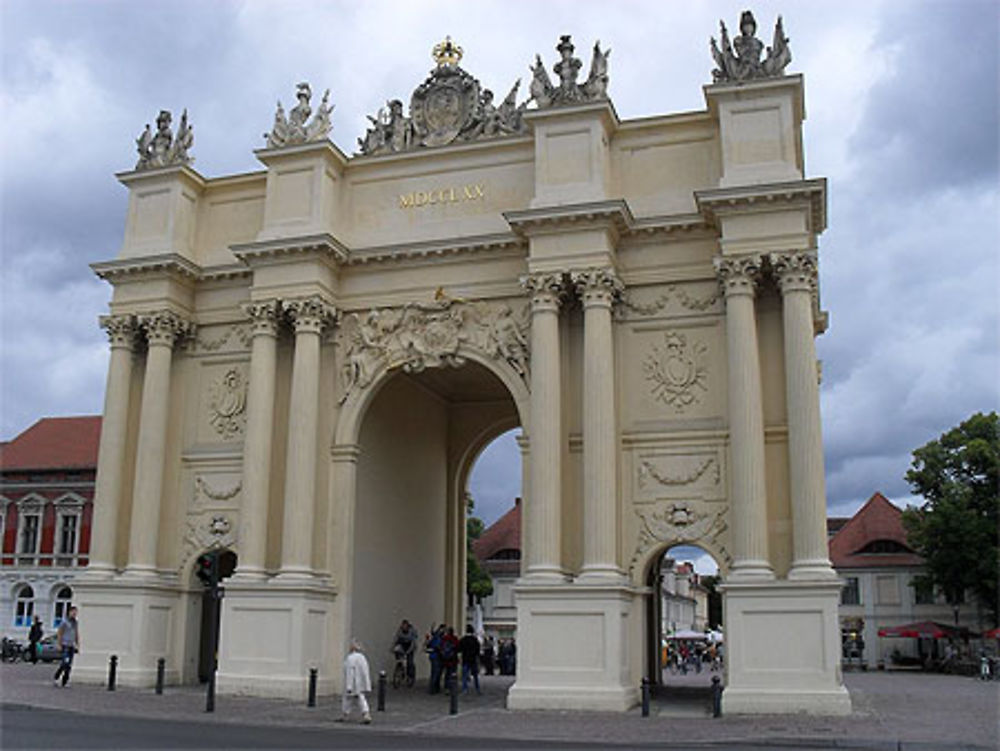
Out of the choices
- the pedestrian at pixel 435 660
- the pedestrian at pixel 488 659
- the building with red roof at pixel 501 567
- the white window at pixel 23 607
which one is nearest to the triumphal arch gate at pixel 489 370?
the pedestrian at pixel 435 660

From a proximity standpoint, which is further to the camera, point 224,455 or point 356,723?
point 224,455

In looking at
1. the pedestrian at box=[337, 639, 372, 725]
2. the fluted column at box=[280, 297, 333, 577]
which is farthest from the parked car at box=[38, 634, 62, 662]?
the pedestrian at box=[337, 639, 372, 725]

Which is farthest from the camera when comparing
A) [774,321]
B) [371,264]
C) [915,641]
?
[915,641]

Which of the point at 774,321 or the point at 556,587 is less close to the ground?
the point at 774,321

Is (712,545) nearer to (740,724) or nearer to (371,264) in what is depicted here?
(740,724)

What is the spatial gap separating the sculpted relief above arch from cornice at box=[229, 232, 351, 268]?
5.50ft

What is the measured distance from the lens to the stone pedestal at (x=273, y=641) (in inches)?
938

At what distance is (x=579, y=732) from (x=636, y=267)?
1093 cm

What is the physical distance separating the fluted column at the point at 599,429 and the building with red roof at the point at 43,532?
37611 millimetres

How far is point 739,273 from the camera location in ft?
75.0

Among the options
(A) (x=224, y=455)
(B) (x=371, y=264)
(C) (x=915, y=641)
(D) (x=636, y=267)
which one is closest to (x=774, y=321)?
(D) (x=636, y=267)

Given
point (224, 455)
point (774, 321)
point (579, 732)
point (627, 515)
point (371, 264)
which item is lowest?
point (579, 732)

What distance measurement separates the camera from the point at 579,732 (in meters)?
17.9

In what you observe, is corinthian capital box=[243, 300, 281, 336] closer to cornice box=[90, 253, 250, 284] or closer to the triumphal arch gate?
the triumphal arch gate
